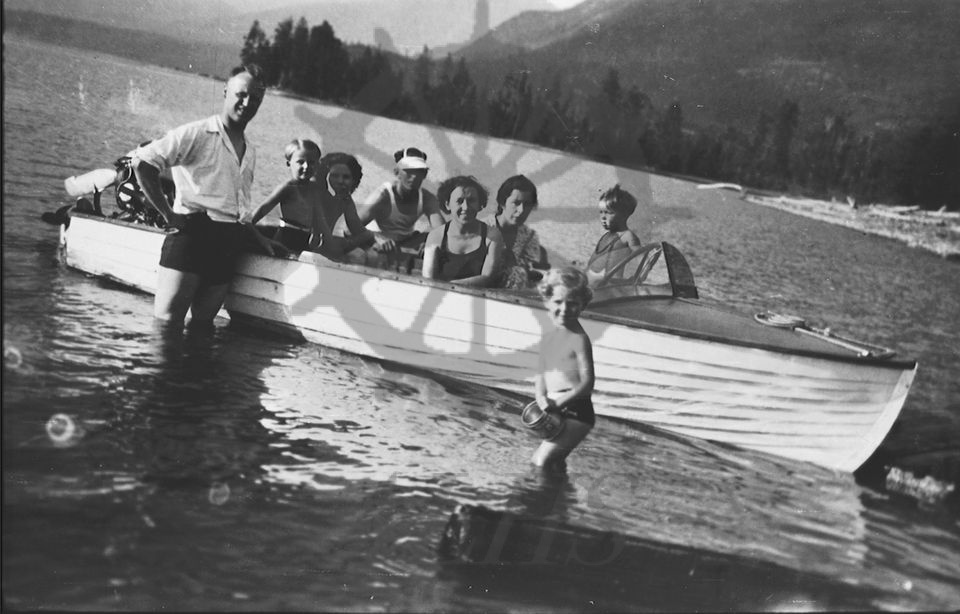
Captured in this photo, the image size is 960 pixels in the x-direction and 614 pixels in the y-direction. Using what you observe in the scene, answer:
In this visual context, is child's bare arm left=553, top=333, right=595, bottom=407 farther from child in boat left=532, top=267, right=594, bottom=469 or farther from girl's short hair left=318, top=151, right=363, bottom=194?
girl's short hair left=318, top=151, right=363, bottom=194

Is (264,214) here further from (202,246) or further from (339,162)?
(202,246)

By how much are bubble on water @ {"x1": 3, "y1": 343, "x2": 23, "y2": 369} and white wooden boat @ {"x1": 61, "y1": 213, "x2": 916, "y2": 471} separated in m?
2.41

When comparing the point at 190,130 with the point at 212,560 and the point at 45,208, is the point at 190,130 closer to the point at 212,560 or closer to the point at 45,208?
the point at 212,560

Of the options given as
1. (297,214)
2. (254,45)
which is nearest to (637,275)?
(297,214)

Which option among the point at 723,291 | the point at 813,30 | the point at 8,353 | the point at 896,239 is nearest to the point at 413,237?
the point at 8,353

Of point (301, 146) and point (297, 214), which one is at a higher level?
point (301, 146)

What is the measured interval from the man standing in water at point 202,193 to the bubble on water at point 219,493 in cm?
223

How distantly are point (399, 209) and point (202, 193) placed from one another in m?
2.11

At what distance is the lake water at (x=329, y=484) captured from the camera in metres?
3.33

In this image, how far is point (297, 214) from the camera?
23.5ft

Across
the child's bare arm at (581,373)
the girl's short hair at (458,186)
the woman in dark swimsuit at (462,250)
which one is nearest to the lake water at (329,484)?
the child's bare arm at (581,373)

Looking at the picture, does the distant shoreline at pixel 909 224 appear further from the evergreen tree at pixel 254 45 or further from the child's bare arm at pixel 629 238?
the evergreen tree at pixel 254 45

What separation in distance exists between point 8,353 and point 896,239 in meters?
7.91

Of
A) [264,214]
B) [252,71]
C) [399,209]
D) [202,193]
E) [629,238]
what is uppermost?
[252,71]
